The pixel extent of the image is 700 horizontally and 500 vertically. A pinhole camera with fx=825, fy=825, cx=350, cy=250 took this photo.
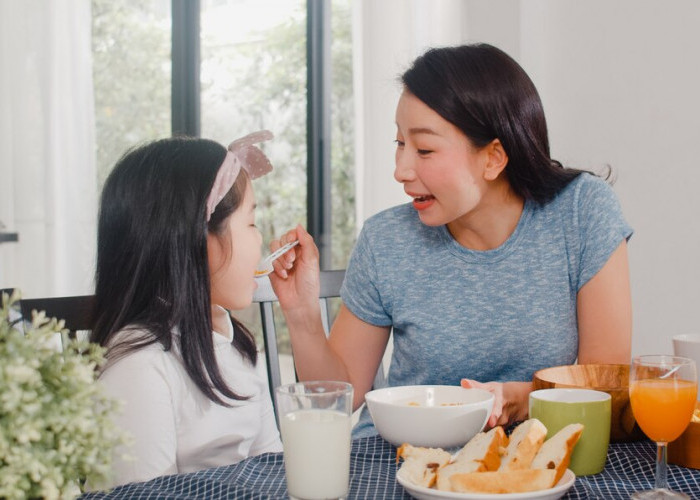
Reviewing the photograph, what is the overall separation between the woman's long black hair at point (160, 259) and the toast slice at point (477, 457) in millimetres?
494

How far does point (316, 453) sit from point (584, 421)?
32 cm

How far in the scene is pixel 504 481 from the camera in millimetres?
764

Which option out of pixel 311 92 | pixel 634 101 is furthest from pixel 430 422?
pixel 311 92

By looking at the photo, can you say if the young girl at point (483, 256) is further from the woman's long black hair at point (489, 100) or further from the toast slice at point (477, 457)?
the toast slice at point (477, 457)

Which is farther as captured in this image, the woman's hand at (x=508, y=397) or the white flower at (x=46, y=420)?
the woman's hand at (x=508, y=397)

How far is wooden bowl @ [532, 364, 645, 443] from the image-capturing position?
3.28 feet

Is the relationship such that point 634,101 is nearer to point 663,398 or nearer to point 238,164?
point 238,164

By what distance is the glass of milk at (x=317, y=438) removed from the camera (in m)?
0.77

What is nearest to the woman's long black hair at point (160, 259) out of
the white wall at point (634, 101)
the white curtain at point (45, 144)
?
the white wall at point (634, 101)

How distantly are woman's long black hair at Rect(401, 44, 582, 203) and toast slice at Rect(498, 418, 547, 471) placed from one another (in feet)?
2.25

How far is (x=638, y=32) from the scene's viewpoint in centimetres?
238

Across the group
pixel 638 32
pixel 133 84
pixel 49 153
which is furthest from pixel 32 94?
pixel 638 32

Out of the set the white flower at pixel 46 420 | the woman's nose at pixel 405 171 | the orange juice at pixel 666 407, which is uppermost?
the woman's nose at pixel 405 171

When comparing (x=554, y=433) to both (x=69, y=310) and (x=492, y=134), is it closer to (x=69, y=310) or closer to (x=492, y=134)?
(x=492, y=134)
